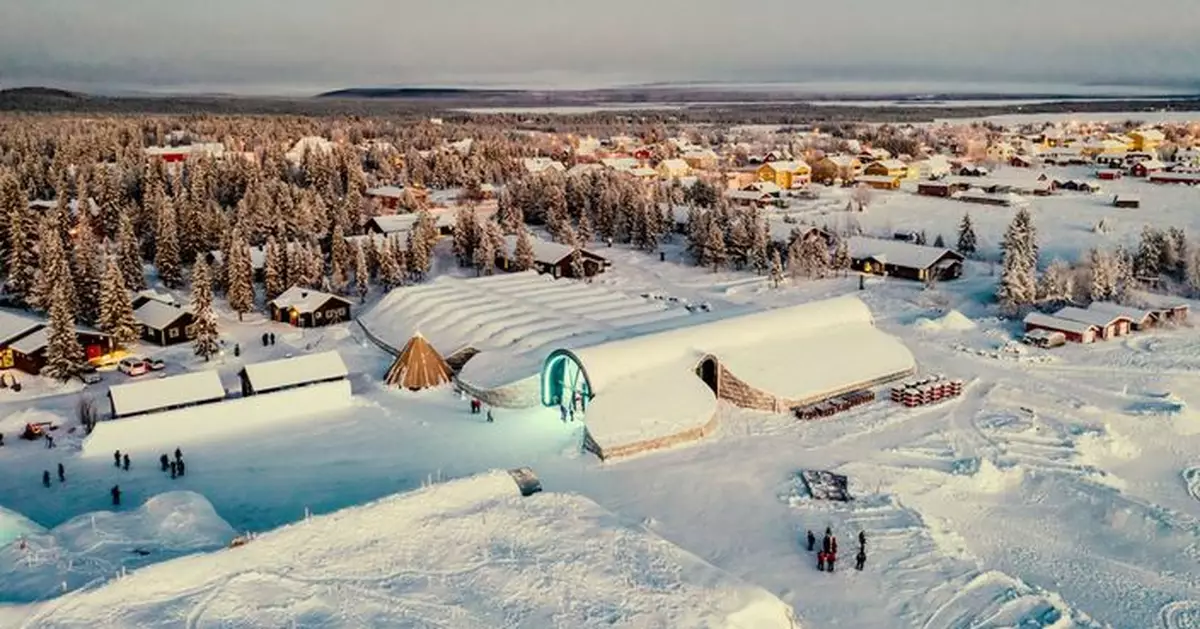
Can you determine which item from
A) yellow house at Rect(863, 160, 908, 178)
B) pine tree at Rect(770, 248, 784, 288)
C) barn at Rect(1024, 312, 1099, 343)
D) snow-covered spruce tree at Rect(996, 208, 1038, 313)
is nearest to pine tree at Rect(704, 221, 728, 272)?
pine tree at Rect(770, 248, 784, 288)

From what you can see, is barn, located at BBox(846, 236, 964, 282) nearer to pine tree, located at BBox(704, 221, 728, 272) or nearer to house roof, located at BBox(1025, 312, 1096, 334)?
pine tree, located at BBox(704, 221, 728, 272)

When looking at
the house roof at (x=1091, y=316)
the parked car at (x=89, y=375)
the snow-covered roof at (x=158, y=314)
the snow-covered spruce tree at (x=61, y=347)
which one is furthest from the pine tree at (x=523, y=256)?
the house roof at (x=1091, y=316)

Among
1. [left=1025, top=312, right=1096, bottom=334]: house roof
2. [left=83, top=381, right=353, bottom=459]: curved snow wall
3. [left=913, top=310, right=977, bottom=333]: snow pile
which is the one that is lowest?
[left=913, top=310, right=977, bottom=333]: snow pile

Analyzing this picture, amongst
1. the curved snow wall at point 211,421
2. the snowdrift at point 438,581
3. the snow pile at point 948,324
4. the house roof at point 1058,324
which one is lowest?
the snow pile at point 948,324

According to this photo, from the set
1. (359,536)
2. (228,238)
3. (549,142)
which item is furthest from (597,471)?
(549,142)

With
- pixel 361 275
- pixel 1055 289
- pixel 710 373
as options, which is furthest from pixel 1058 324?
pixel 361 275

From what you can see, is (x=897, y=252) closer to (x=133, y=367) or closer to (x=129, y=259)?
(x=133, y=367)

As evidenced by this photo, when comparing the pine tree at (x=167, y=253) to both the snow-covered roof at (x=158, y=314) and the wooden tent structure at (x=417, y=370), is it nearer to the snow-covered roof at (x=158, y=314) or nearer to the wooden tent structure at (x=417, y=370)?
the snow-covered roof at (x=158, y=314)
